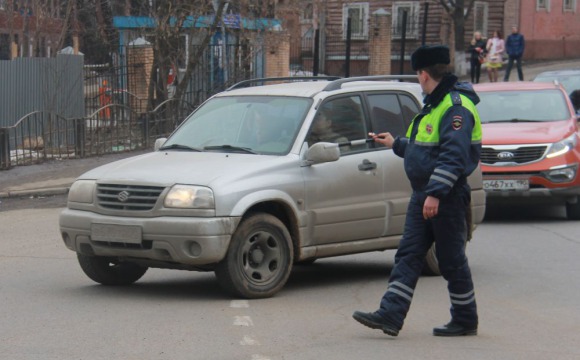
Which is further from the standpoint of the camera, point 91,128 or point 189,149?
point 91,128

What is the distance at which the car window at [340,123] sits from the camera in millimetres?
9430

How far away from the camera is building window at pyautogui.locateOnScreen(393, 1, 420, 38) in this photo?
48.4 metres

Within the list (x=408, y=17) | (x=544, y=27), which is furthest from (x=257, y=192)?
(x=544, y=27)

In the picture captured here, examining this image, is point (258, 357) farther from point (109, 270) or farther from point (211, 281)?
point (211, 281)

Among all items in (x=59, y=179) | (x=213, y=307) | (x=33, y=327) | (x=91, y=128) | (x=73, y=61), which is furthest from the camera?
(x=73, y=61)

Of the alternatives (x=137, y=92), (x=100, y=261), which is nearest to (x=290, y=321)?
(x=100, y=261)

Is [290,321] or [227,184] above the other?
[227,184]

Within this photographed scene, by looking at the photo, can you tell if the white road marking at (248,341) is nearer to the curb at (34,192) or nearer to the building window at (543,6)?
the curb at (34,192)

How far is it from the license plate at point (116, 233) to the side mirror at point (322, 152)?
1.55 m

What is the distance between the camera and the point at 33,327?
7.67 metres

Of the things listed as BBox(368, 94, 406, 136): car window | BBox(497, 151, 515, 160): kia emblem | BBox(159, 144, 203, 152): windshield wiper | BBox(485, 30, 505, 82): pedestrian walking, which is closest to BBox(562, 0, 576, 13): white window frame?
BBox(485, 30, 505, 82): pedestrian walking

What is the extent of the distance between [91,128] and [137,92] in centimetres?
567

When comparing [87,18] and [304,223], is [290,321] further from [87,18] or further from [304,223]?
[87,18]

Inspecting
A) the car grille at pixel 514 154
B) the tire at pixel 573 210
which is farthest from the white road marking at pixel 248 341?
the tire at pixel 573 210
